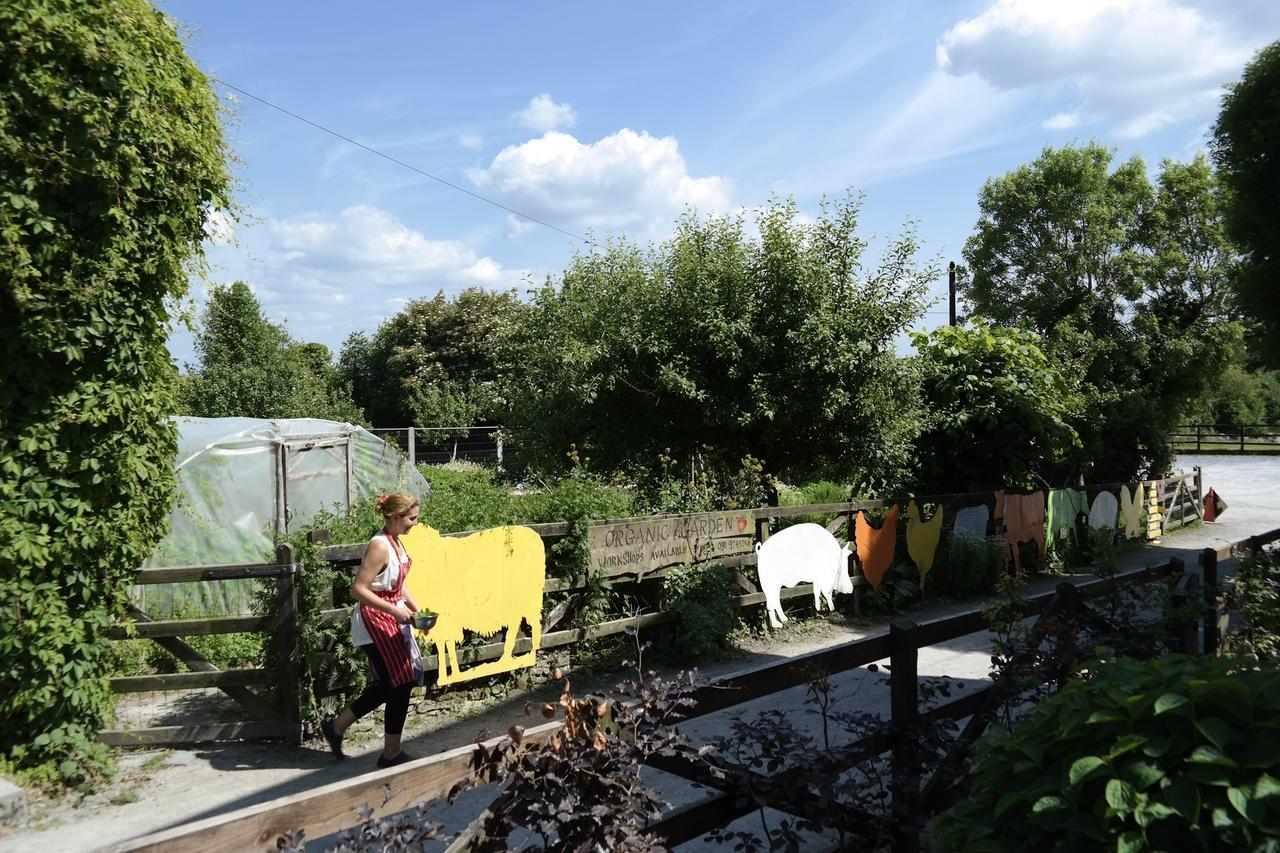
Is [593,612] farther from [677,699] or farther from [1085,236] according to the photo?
[1085,236]

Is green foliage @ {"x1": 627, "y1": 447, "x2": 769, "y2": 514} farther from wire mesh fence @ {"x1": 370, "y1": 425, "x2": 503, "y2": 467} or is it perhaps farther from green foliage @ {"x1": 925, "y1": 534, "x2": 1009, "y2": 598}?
wire mesh fence @ {"x1": 370, "y1": 425, "x2": 503, "y2": 467}

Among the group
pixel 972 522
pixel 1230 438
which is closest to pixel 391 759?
pixel 972 522

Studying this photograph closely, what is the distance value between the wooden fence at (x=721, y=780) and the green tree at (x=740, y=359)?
5707 millimetres

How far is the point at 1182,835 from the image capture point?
1.98m

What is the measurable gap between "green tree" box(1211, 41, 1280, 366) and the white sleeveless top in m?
10.7

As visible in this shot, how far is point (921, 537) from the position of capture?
37.2 feet

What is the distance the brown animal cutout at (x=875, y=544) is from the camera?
10.6 meters

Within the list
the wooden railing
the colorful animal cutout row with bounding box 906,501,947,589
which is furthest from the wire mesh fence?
the wooden railing

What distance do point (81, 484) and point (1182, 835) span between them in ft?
19.3

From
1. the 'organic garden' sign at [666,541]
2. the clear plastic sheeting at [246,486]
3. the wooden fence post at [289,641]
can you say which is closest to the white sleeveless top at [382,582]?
the wooden fence post at [289,641]

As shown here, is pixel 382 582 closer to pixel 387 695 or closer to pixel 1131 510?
pixel 387 695

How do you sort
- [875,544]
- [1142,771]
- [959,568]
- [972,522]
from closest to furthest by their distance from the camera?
1. [1142,771]
2. [875,544]
3. [959,568]
4. [972,522]

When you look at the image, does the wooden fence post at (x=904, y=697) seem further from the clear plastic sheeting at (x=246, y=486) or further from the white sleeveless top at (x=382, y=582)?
the clear plastic sheeting at (x=246, y=486)

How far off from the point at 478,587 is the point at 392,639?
1375 millimetres
